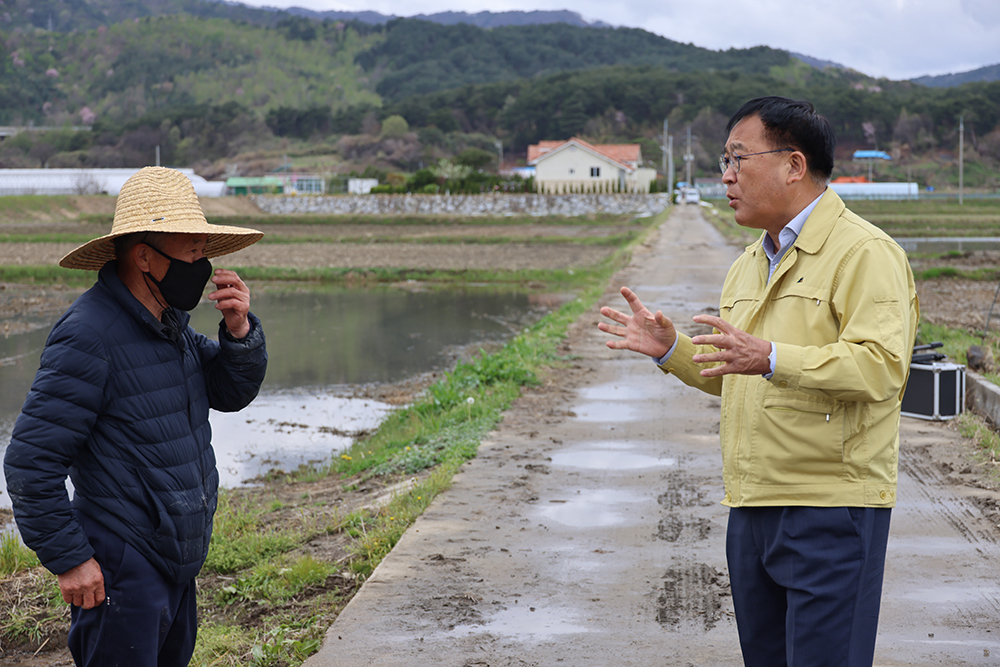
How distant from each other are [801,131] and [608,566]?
2.86m

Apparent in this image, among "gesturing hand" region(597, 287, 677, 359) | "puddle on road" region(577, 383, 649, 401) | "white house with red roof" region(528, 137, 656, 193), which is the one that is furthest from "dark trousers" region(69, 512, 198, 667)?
"white house with red roof" region(528, 137, 656, 193)

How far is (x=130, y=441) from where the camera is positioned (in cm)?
263

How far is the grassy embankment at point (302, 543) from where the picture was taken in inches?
162

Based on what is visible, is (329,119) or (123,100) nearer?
(329,119)

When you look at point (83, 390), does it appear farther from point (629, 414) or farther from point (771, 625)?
point (629, 414)

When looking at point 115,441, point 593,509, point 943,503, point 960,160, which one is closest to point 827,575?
point 115,441

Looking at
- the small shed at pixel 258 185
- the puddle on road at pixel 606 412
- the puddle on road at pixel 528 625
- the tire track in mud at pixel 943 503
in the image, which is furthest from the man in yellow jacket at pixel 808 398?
the small shed at pixel 258 185

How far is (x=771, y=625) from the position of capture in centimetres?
247

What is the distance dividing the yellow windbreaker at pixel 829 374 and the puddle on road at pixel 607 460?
13.6 feet

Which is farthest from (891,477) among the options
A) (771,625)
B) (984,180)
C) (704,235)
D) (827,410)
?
(984,180)

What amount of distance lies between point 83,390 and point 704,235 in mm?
36427

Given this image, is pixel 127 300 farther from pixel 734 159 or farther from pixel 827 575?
pixel 827 575

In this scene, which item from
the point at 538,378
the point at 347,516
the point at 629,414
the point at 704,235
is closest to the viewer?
the point at 347,516

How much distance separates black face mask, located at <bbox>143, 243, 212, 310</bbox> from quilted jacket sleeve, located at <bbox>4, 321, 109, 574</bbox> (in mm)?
304
